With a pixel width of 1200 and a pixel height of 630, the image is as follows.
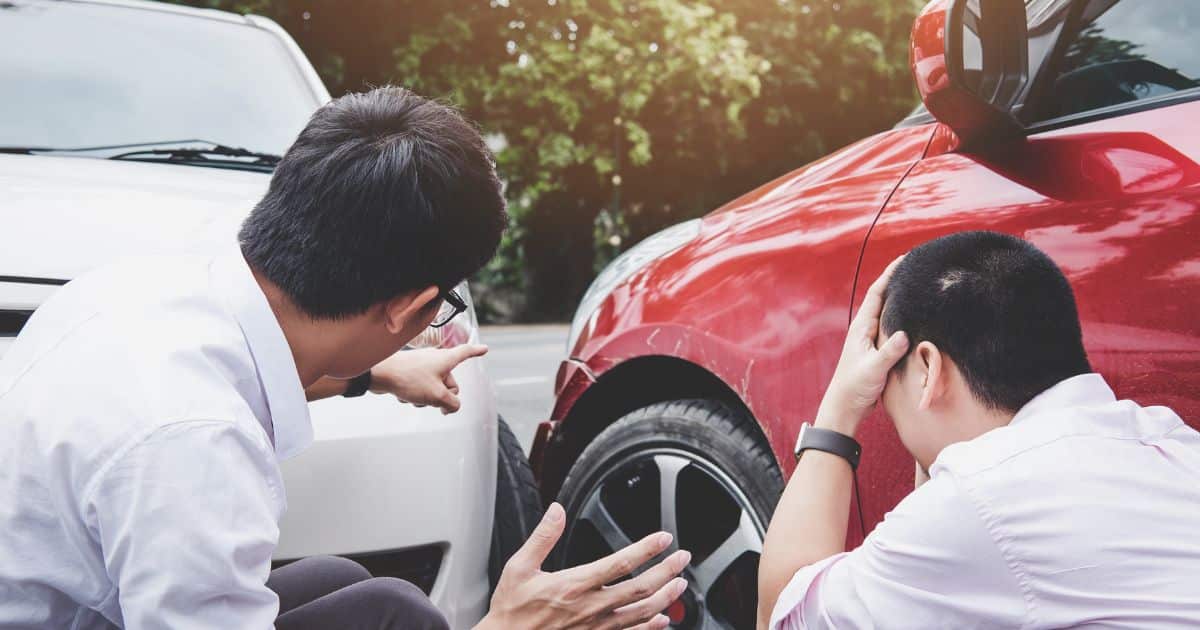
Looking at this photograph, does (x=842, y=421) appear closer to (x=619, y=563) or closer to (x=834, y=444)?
(x=834, y=444)

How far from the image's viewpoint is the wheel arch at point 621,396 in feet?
8.11

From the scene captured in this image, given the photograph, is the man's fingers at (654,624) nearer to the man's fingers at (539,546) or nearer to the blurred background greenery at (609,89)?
the man's fingers at (539,546)

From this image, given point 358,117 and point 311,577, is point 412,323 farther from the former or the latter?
point 311,577

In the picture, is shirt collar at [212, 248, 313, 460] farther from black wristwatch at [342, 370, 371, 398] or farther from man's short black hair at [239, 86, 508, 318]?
black wristwatch at [342, 370, 371, 398]

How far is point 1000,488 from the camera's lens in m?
1.35

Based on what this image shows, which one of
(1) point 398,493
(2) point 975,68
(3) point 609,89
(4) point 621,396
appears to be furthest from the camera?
(3) point 609,89

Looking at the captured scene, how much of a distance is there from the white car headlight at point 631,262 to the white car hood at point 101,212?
865mm

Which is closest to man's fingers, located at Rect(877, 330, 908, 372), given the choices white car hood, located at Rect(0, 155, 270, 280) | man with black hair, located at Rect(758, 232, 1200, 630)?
man with black hair, located at Rect(758, 232, 1200, 630)

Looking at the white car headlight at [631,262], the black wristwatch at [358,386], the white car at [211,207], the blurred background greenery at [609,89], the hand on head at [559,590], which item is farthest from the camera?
the blurred background greenery at [609,89]

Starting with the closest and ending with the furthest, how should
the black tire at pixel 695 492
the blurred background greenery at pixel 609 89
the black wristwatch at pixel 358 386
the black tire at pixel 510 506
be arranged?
the black wristwatch at pixel 358 386, the black tire at pixel 695 492, the black tire at pixel 510 506, the blurred background greenery at pixel 609 89

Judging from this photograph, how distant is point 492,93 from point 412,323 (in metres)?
14.4

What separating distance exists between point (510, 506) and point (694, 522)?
463 mm

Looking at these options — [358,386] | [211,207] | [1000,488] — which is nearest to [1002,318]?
[1000,488]

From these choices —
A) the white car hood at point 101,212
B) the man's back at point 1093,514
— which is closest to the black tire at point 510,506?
the white car hood at point 101,212
